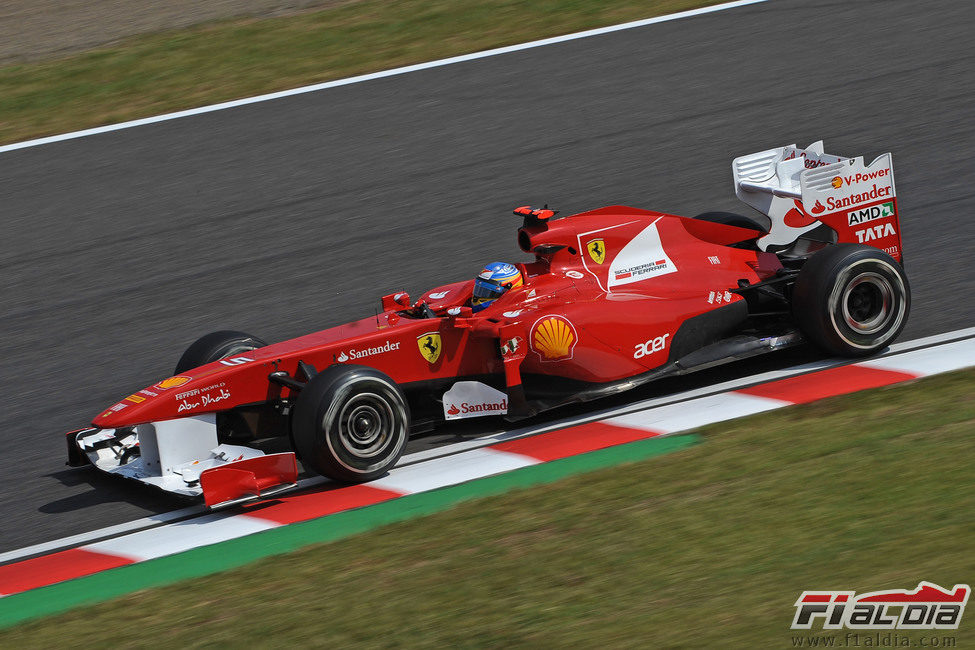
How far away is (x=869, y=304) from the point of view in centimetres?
785

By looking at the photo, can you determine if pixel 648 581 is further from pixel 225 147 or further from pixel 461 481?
pixel 225 147

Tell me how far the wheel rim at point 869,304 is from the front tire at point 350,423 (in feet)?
9.41

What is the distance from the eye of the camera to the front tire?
21.4 feet

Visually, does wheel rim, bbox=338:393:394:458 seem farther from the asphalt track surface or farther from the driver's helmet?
the asphalt track surface

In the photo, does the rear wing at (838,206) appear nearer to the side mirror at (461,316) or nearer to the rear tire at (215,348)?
the side mirror at (461,316)

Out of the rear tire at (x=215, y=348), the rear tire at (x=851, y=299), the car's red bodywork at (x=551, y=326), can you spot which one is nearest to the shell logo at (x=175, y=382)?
the car's red bodywork at (x=551, y=326)

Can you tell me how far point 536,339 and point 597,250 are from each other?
Result: 759mm

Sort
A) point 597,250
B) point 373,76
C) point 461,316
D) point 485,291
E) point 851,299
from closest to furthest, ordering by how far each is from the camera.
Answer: point 461,316 → point 485,291 → point 597,250 → point 851,299 → point 373,76

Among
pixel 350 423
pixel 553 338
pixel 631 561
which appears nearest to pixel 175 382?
pixel 350 423

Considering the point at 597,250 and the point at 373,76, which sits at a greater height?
the point at 373,76

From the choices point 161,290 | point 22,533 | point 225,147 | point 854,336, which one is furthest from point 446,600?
point 225,147

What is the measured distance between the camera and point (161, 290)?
10.2 m

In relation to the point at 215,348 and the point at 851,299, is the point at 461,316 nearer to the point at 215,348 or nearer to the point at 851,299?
the point at 215,348

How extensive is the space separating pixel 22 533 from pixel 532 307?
302 cm
